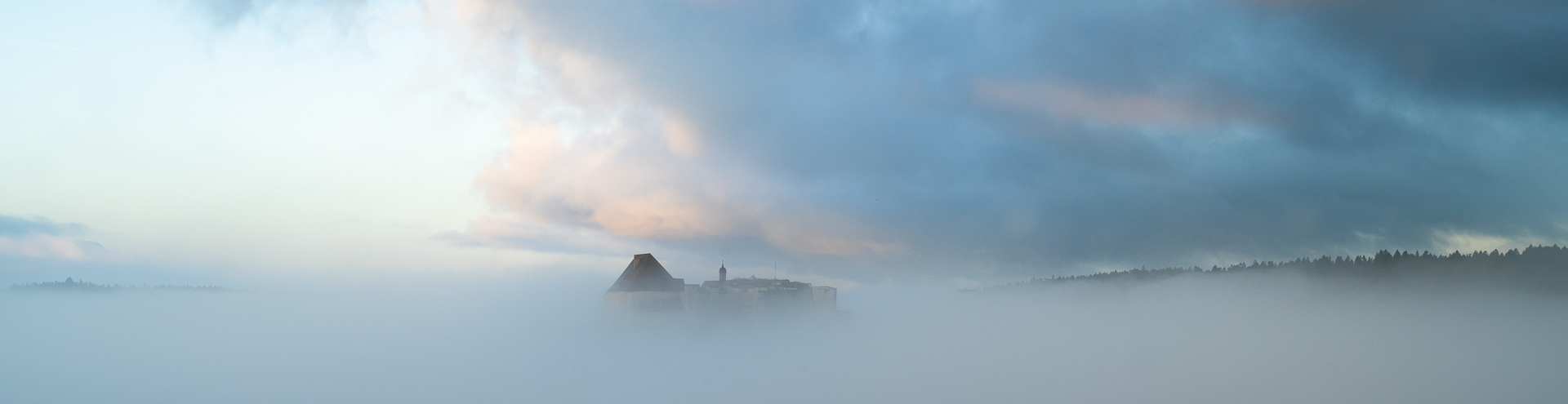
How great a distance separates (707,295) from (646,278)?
521cm

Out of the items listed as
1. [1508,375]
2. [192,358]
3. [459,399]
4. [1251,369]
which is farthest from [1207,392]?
[192,358]

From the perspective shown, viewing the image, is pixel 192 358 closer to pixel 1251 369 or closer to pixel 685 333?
pixel 685 333

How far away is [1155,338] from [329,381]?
10989 cm

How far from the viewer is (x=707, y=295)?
207 feet

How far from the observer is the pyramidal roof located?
60.4 metres

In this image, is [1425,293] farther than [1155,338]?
No

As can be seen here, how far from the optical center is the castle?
197ft

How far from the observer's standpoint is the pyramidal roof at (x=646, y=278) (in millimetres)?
60375

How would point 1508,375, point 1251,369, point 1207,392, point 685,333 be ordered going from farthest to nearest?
point 1251,369, point 1207,392, point 1508,375, point 685,333

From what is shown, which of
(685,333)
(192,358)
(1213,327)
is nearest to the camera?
(685,333)

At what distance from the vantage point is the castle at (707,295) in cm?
6012

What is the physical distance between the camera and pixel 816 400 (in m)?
80.7

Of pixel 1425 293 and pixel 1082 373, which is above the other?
pixel 1425 293

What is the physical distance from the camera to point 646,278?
60.8 m
